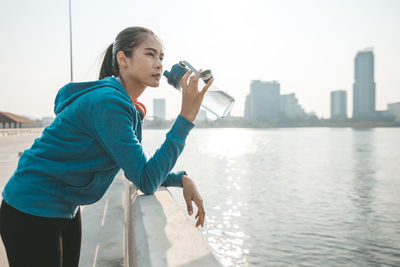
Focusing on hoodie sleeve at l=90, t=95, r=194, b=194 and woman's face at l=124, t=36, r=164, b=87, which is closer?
hoodie sleeve at l=90, t=95, r=194, b=194

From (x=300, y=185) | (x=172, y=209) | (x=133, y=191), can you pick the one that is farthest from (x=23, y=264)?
(x=300, y=185)

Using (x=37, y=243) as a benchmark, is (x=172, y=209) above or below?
below

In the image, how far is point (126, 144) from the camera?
1.25 meters

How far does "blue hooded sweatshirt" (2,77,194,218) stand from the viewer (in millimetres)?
1258

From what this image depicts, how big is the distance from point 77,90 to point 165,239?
107cm

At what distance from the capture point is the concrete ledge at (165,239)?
168 centimetres

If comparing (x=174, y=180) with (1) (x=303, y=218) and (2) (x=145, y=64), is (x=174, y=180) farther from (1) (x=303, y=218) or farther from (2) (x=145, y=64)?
(1) (x=303, y=218)

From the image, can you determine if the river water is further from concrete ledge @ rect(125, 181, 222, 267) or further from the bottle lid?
the bottle lid

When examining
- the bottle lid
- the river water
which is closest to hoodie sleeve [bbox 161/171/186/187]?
the bottle lid

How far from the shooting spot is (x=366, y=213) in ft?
51.5

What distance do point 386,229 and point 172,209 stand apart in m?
13.7

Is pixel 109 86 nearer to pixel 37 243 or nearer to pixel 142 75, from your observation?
pixel 142 75

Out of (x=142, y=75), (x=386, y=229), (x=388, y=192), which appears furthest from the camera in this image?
(x=388, y=192)

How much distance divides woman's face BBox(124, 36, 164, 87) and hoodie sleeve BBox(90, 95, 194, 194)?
0.31 metres
